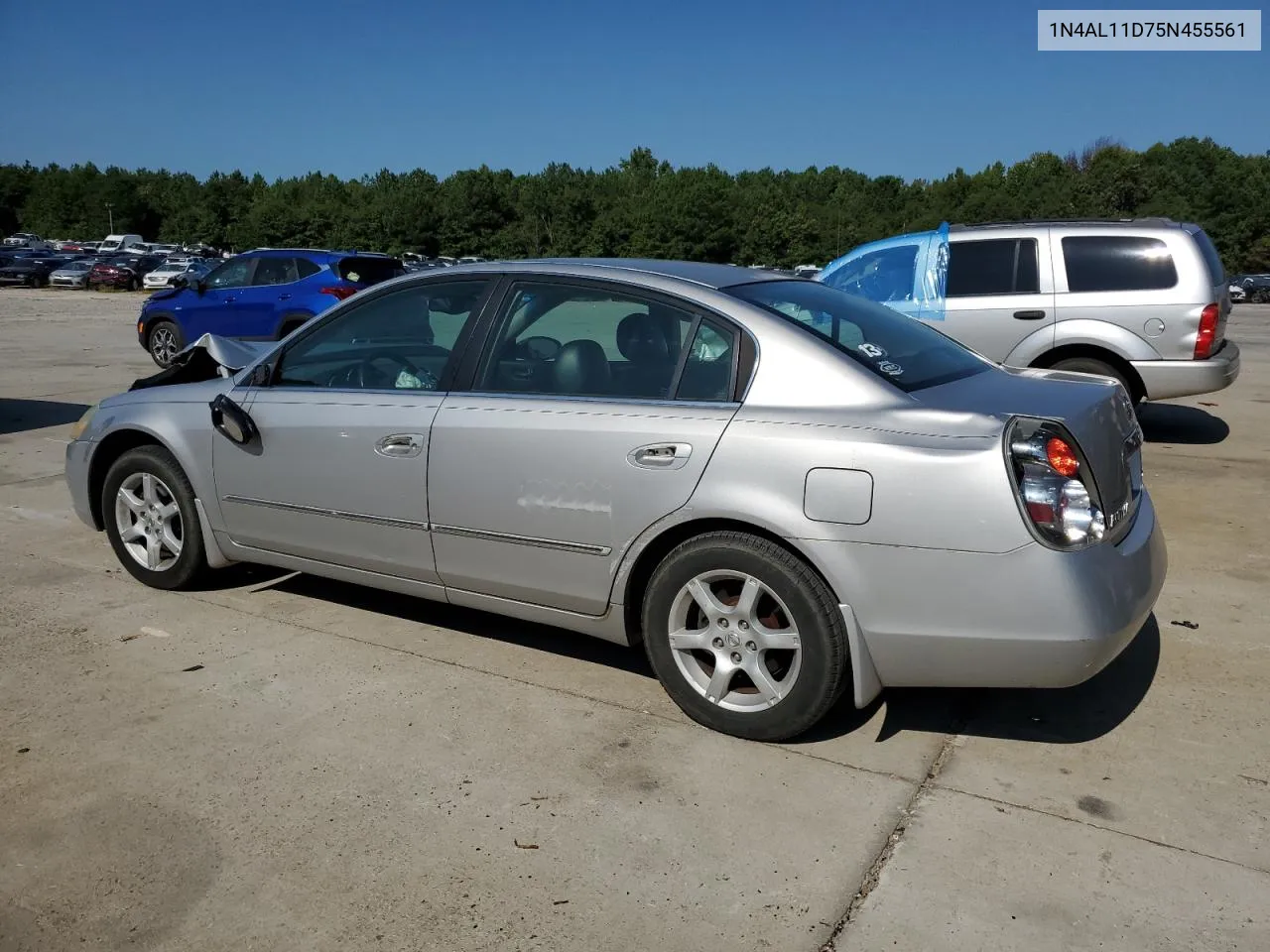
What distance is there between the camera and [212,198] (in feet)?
342

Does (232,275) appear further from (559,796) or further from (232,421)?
(559,796)

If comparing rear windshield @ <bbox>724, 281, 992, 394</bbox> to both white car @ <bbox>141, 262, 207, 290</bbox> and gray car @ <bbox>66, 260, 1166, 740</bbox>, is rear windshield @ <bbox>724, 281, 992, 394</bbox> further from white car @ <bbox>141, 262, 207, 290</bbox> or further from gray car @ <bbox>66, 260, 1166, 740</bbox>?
white car @ <bbox>141, 262, 207, 290</bbox>

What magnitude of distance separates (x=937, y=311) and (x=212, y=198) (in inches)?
4226

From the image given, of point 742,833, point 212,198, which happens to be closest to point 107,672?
point 742,833

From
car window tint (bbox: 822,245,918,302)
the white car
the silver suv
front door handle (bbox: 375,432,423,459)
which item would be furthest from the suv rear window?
the white car

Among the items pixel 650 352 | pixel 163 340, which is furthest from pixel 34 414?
pixel 650 352

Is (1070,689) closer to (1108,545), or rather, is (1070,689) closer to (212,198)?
(1108,545)

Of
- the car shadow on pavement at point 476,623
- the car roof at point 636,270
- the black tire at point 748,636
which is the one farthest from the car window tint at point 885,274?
the black tire at point 748,636

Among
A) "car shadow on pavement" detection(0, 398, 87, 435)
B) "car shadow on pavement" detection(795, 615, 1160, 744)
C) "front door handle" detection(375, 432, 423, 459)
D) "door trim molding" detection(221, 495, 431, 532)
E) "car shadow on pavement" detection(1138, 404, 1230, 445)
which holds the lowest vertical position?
"car shadow on pavement" detection(795, 615, 1160, 744)

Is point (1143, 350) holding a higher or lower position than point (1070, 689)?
higher

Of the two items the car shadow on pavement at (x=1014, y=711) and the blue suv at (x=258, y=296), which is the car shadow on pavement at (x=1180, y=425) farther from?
the blue suv at (x=258, y=296)

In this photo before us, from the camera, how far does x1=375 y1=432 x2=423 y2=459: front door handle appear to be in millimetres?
4145

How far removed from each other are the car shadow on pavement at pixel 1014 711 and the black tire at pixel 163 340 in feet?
44.2

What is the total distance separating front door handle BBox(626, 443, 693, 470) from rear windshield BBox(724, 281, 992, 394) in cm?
58
